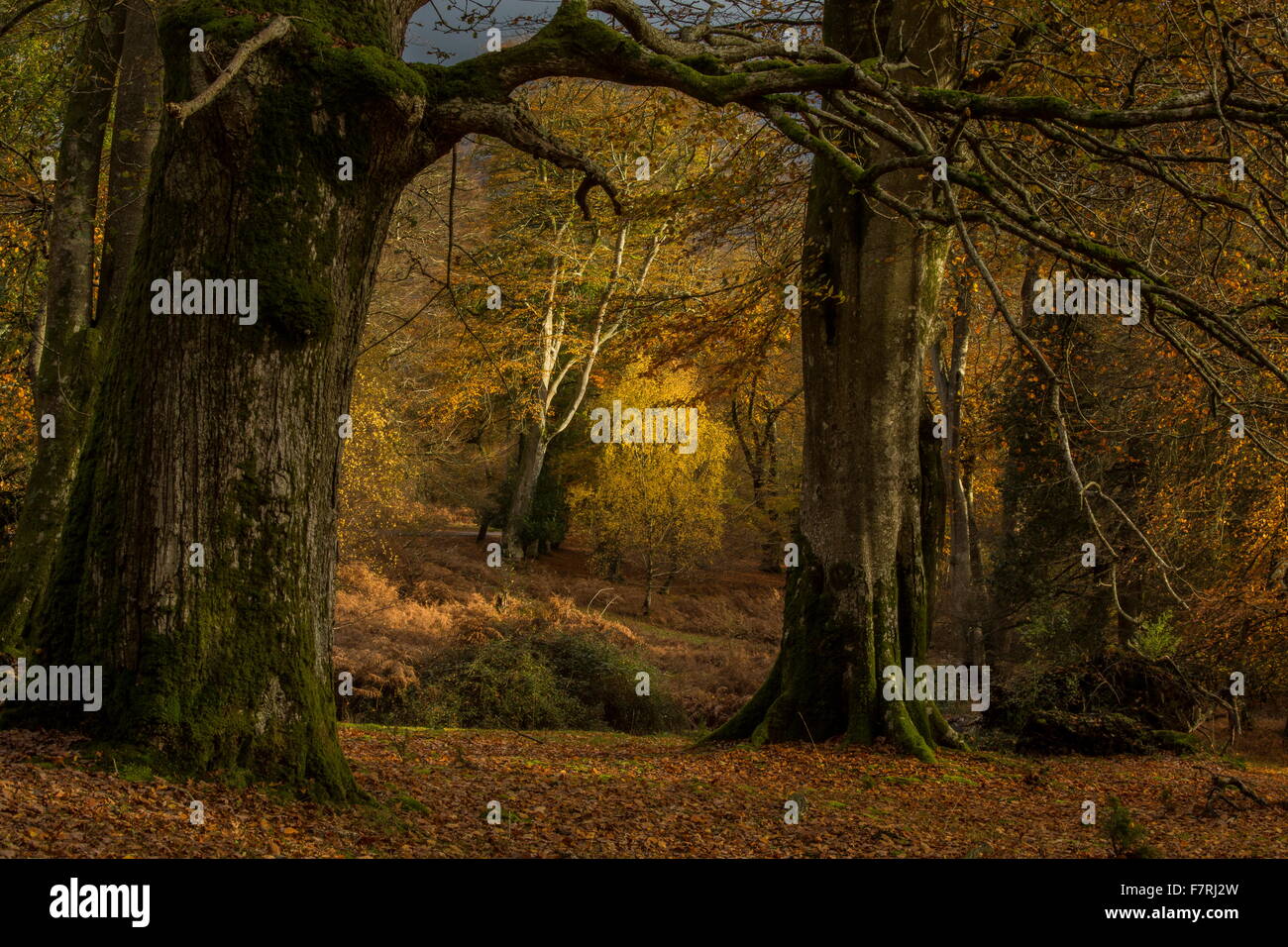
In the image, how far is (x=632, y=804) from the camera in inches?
271

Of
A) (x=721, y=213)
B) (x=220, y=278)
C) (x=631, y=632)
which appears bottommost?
(x=631, y=632)

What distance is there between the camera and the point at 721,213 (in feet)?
36.4

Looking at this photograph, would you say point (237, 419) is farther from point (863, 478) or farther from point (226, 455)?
point (863, 478)

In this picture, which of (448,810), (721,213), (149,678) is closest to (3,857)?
(149,678)

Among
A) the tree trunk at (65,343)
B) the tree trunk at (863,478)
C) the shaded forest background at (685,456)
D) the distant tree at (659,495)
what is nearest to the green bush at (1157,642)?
the shaded forest background at (685,456)

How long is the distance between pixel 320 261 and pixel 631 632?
19.3 m

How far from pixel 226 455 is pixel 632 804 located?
3606 mm

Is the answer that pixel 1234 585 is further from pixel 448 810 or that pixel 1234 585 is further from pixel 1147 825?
pixel 448 810

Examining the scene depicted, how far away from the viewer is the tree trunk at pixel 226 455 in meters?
5.05

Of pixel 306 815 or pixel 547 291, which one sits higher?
pixel 547 291

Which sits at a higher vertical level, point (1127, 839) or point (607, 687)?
point (1127, 839)

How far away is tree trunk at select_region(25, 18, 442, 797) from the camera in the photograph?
16.6ft

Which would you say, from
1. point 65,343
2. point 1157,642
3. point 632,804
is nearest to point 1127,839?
point 632,804

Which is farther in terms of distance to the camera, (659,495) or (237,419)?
(659,495)
